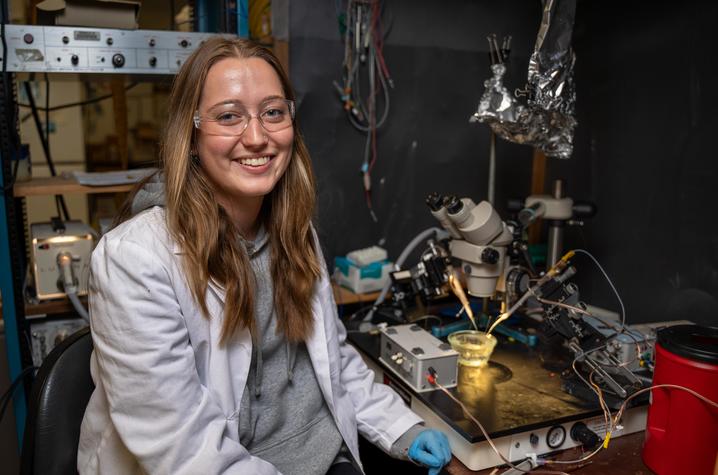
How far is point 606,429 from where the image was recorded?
129 cm

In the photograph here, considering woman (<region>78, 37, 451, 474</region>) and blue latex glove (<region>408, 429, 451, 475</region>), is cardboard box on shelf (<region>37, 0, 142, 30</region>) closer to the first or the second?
woman (<region>78, 37, 451, 474</region>)

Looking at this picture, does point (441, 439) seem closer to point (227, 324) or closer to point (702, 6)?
point (227, 324)

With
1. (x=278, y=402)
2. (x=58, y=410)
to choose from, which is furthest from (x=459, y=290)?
(x=58, y=410)

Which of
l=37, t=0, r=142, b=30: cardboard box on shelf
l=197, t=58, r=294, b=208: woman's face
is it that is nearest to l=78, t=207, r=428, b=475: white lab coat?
l=197, t=58, r=294, b=208: woman's face

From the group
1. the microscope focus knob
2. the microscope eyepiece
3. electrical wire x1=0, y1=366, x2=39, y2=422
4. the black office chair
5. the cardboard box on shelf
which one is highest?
the cardboard box on shelf

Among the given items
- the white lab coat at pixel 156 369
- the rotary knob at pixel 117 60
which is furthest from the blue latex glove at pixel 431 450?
the rotary knob at pixel 117 60

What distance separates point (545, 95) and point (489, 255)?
0.48m

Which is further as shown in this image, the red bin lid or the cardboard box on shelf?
the cardboard box on shelf

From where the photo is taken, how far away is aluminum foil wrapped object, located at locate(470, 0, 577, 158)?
1.61 meters

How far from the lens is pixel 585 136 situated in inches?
86.1

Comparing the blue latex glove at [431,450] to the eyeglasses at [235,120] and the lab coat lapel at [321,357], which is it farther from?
the eyeglasses at [235,120]

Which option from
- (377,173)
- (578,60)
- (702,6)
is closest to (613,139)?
(578,60)

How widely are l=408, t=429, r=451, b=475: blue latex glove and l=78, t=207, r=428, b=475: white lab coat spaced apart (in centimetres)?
31

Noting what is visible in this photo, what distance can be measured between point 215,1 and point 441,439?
4.96ft
